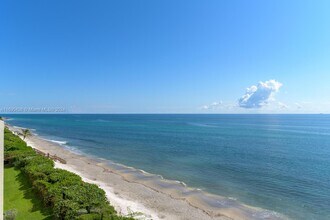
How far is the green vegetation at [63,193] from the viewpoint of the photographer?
67.5 ft

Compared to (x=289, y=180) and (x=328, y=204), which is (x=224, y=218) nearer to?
(x=328, y=204)

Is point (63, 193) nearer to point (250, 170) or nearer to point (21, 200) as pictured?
point (21, 200)

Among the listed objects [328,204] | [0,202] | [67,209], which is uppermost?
[0,202]

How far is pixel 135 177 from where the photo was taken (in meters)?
44.6

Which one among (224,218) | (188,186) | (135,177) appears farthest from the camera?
(135,177)

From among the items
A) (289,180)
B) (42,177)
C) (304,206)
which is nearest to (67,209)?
(42,177)

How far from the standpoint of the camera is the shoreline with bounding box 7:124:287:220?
2868cm

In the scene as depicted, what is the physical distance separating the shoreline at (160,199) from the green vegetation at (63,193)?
4.05 metres

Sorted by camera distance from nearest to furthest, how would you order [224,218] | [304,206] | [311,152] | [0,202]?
[0,202] → [224,218] → [304,206] → [311,152]

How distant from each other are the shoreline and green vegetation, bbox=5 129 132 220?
405 centimetres

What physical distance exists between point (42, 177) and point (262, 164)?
148 feet

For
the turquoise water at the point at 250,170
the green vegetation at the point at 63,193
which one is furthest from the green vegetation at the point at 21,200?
the turquoise water at the point at 250,170

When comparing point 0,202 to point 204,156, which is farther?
point 204,156

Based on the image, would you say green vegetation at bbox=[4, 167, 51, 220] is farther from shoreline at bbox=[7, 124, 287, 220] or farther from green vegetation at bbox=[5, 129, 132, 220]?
shoreline at bbox=[7, 124, 287, 220]
